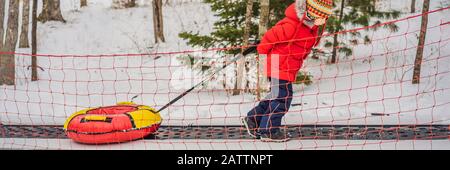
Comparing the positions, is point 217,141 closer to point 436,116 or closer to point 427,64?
point 436,116

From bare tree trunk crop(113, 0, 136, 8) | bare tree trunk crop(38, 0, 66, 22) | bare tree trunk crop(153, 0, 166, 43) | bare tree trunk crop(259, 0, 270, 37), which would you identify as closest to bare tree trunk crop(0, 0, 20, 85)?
bare tree trunk crop(153, 0, 166, 43)

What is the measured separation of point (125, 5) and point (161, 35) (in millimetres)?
3219

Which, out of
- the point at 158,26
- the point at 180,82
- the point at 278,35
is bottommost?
the point at 180,82

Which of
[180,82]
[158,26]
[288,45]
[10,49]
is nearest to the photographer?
[288,45]

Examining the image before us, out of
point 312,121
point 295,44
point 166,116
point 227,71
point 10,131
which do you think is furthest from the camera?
point 227,71

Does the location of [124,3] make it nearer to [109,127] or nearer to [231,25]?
[231,25]

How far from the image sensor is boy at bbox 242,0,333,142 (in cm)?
419

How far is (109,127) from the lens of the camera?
434cm

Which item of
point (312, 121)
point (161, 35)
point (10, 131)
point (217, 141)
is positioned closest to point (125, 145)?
point (217, 141)

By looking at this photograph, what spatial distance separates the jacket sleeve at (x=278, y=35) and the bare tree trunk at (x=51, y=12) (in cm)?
1019

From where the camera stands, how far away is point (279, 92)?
438cm

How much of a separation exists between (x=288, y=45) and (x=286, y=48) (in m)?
0.04

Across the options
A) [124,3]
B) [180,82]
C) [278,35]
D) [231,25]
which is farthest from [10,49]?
[278,35]

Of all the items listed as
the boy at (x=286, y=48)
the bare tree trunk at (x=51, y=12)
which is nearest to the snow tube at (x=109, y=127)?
the boy at (x=286, y=48)
